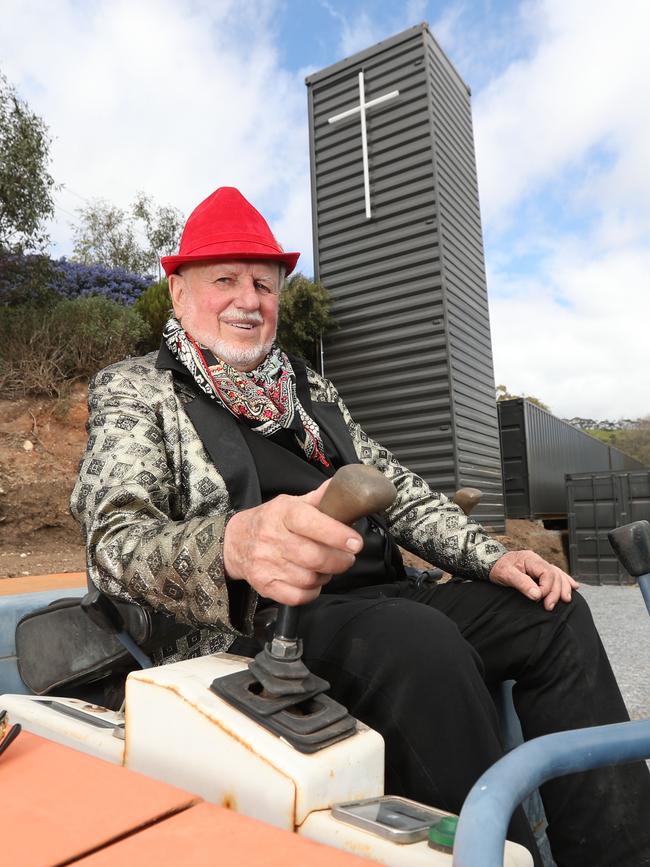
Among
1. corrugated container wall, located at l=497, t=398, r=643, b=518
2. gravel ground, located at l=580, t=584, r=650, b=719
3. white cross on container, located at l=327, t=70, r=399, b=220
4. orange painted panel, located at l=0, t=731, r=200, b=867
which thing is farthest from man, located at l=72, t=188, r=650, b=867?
corrugated container wall, located at l=497, t=398, r=643, b=518

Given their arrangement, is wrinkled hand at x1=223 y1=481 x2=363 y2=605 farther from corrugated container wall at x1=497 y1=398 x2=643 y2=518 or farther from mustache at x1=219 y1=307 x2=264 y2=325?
corrugated container wall at x1=497 y1=398 x2=643 y2=518

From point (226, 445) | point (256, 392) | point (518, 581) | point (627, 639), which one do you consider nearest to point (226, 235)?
point (256, 392)

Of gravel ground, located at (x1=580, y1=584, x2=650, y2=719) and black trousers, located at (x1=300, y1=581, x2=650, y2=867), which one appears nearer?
black trousers, located at (x1=300, y1=581, x2=650, y2=867)

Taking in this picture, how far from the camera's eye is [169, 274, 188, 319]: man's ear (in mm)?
1748

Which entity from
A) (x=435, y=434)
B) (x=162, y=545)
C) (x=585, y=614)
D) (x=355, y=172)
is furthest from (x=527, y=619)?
(x=355, y=172)

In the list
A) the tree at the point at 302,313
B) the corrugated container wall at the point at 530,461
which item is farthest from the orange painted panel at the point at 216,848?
the corrugated container wall at the point at 530,461

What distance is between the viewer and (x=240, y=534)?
37.5 inches

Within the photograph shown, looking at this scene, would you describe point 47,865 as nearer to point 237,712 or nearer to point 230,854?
point 230,854

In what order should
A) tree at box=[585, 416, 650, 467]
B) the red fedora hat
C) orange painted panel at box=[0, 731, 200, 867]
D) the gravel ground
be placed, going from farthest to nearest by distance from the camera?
tree at box=[585, 416, 650, 467]
the gravel ground
the red fedora hat
orange painted panel at box=[0, 731, 200, 867]

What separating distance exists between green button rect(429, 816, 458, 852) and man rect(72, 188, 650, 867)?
0.93 ft

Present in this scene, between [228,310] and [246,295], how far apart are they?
6 centimetres

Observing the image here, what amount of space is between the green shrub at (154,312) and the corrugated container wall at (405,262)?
5.76ft

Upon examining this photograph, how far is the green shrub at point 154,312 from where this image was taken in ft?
23.8

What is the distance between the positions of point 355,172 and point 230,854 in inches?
296
